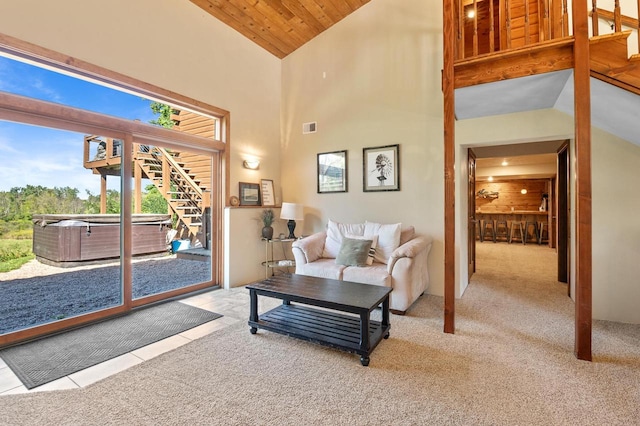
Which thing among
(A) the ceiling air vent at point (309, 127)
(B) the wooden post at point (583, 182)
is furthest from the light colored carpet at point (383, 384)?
(A) the ceiling air vent at point (309, 127)

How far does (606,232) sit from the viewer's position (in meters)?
3.14

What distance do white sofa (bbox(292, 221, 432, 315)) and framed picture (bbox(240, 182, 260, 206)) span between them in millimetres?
1176

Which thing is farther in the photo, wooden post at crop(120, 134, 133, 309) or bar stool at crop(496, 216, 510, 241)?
bar stool at crop(496, 216, 510, 241)

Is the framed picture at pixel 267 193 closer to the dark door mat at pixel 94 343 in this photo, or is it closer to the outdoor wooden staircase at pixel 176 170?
the outdoor wooden staircase at pixel 176 170

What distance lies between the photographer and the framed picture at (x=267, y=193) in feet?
16.1

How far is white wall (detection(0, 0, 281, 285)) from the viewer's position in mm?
2699

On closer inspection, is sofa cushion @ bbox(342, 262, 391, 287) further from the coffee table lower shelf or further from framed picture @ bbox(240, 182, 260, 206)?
framed picture @ bbox(240, 182, 260, 206)

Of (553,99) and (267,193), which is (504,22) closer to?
(553,99)

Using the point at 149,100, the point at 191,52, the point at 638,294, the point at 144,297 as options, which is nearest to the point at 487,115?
the point at 638,294

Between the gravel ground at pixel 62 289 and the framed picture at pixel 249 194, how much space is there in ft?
4.41

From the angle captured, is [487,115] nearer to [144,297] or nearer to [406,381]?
[406,381]

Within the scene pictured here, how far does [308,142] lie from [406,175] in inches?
68.6

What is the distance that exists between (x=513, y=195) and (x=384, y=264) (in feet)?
27.0

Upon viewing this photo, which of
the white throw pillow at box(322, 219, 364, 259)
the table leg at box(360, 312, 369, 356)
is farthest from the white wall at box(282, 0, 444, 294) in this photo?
the table leg at box(360, 312, 369, 356)
